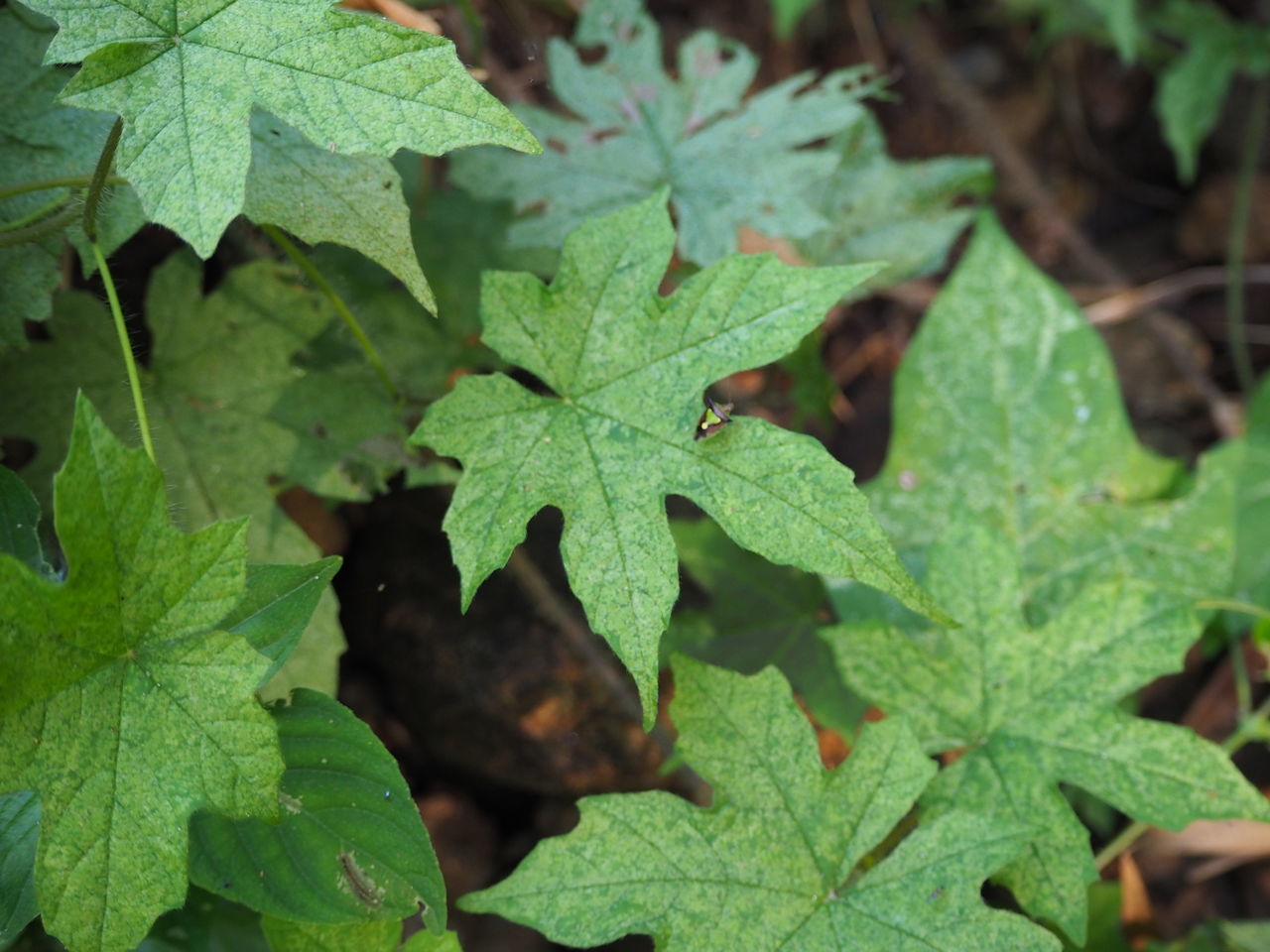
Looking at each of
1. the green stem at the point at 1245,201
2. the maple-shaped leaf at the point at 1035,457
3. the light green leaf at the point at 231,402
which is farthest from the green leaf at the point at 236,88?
the green stem at the point at 1245,201

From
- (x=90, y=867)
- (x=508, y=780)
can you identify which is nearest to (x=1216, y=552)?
(x=508, y=780)

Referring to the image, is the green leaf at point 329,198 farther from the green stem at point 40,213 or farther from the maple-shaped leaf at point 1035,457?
the maple-shaped leaf at point 1035,457

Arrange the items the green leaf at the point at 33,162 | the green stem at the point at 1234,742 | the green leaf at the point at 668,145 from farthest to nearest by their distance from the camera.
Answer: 1. the green leaf at the point at 668,145
2. the green stem at the point at 1234,742
3. the green leaf at the point at 33,162

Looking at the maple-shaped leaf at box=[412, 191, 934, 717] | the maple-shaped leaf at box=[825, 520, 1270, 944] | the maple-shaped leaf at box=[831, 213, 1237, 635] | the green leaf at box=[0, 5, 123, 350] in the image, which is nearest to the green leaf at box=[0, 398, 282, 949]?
the maple-shaped leaf at box=[412, 191, 934, 717]

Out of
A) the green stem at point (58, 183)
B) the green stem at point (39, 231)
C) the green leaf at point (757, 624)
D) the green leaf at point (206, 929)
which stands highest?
the green stem at point (58, 183)

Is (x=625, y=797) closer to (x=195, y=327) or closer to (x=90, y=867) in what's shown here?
(x=90, y=867)

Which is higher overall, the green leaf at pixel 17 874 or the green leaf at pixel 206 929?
the green leaf at pixel 17 874

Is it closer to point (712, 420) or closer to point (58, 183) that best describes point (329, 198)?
point (58, 183)

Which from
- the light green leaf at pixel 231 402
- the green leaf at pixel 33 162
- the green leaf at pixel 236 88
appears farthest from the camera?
the light green leaf at pixel 231 402
